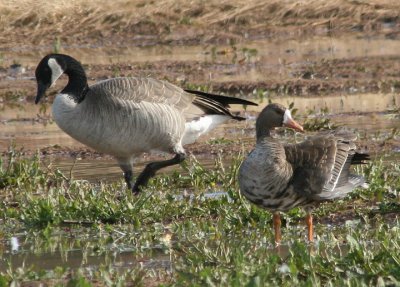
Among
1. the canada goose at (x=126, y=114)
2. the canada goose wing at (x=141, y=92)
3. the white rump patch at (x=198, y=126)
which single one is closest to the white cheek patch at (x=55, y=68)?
the canada goose at (x=126, y=114)

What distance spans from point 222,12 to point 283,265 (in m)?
20.3

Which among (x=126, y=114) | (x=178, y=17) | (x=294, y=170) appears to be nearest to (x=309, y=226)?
(x=294, y=170)

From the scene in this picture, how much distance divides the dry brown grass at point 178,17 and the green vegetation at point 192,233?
15.3 meters

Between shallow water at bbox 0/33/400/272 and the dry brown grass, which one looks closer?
shallow water at bbox 0/33/400/272

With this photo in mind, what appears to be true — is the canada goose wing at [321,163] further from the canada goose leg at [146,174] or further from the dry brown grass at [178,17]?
Answer: the dry brown grass at [178,17]

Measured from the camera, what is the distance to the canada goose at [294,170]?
7914 millimetres

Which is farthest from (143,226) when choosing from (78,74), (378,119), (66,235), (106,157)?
(378,119)

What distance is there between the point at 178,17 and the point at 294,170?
18.5 m

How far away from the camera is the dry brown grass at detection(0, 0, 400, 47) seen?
1015 inches

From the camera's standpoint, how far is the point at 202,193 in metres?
9.66

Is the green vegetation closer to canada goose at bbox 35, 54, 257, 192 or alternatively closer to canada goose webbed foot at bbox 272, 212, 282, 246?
canada goose webbed foot at bbox 272, 212, 282, 246

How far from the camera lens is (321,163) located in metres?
8.26

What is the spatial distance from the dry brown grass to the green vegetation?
50.2 feet

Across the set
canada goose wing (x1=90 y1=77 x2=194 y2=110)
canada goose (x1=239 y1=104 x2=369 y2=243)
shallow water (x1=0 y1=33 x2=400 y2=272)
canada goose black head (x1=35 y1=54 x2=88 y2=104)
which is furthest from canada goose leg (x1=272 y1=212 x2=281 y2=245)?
canada goose black head (x1=35 y1=54 x2=88 y2=104)
